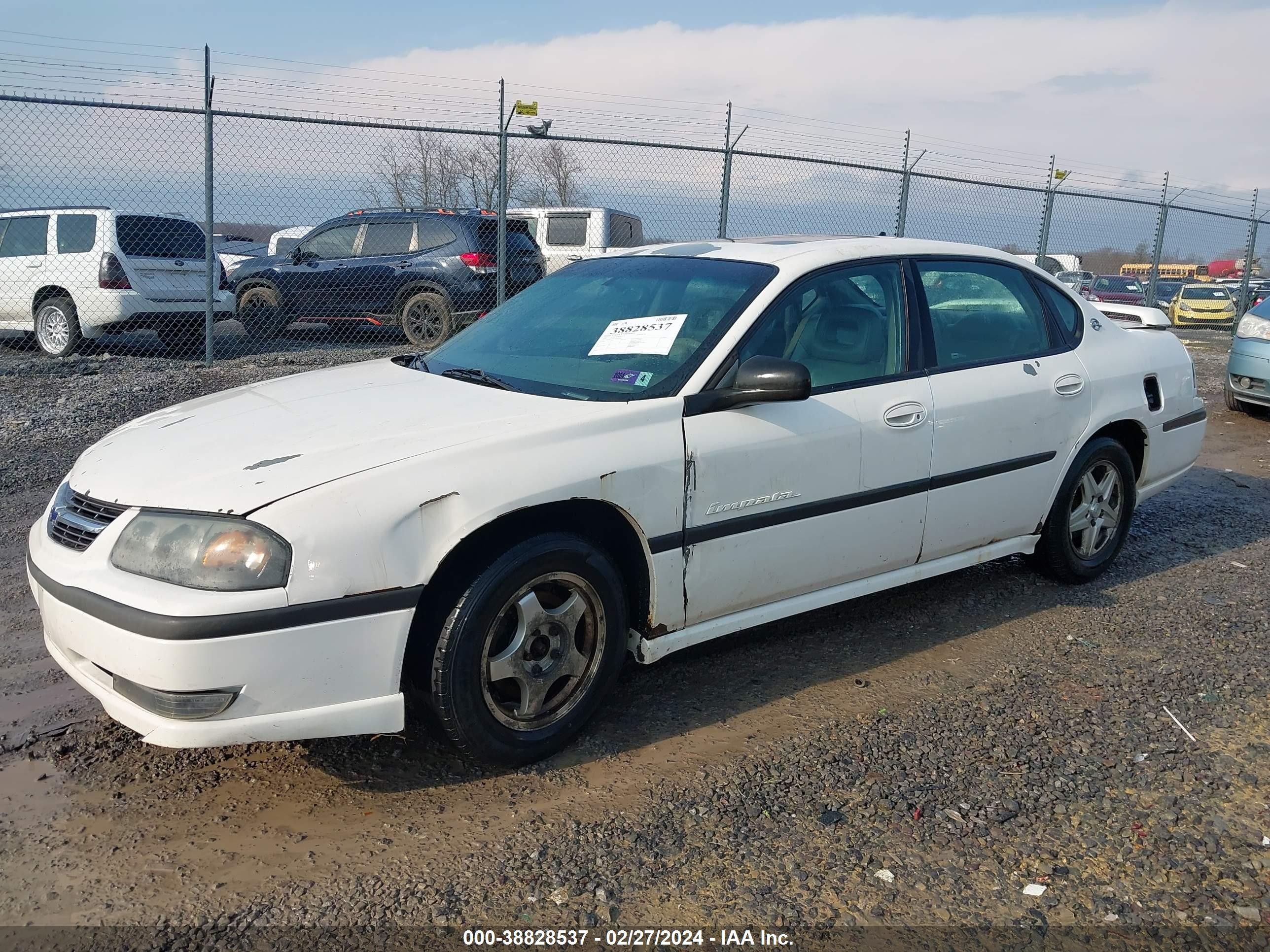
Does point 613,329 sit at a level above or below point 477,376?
above

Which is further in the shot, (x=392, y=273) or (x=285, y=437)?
(x=392, y=273)

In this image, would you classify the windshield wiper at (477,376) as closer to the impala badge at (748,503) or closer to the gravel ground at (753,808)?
the impala badge at (748,503)

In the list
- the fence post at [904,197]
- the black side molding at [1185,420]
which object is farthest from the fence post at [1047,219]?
the black side molding at [1185,420]

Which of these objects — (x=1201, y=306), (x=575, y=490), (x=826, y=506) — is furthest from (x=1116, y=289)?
(x=575, y=490)

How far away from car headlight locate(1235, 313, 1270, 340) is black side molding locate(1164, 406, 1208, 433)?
16.0 feet

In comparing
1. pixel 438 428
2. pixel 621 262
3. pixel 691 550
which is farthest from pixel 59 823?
pixel 621 262

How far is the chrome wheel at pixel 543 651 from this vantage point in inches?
120

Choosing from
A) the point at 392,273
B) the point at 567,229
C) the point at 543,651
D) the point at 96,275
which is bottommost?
the point at 543,651

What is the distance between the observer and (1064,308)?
4824 millimetres

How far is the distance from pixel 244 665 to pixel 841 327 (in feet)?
8.11

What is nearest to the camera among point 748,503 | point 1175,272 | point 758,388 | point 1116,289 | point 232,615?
point 232,615

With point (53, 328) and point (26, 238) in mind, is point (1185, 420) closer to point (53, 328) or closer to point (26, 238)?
point (53, 328)

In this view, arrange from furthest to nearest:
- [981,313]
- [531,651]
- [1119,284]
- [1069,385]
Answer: [1119,284] < [1069,385] < [981,313] < [531,651]

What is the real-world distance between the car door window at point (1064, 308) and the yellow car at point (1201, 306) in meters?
18.7
